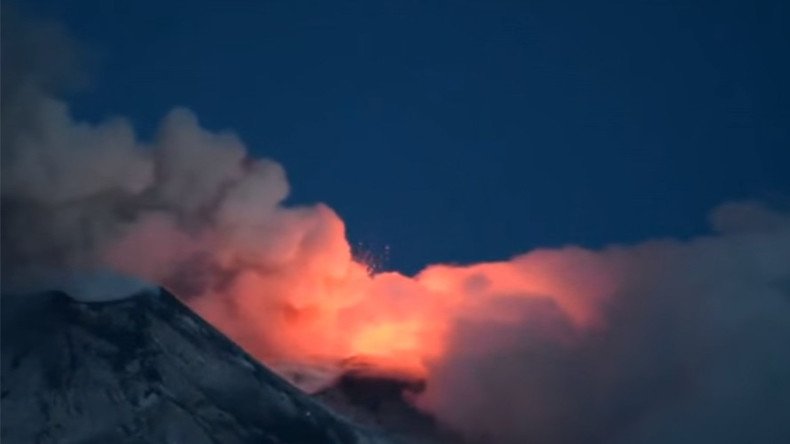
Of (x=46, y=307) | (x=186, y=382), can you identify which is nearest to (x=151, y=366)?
(x=186, y=382)

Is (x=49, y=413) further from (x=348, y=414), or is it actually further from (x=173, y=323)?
(x=348, y=414)

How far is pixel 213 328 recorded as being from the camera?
65.8 metres

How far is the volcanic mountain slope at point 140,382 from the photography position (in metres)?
62.7

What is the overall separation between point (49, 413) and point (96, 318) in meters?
6.28

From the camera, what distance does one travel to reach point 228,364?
219 feet

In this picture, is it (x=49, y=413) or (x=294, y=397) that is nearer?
(x=49, y=413)

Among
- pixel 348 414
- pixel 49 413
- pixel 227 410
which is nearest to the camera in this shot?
pixel 49 413

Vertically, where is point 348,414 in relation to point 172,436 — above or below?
above

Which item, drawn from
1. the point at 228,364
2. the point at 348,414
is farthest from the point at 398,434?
the point at 228,364

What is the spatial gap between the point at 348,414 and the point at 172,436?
9.58 meters

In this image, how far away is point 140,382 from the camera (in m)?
66.1

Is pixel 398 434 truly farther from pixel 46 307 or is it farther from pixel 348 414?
pixel 46 307

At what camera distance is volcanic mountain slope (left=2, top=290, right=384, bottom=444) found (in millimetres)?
62656

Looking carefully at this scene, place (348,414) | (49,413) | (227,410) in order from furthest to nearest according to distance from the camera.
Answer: (348,414) < (227,410) < (49,413)
